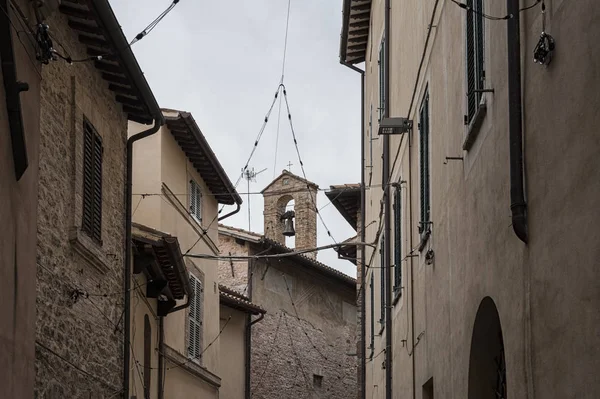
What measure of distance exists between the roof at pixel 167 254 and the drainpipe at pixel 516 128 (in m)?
11.5

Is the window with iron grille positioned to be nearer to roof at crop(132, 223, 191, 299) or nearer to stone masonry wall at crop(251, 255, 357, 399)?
roof at crop(132, 223, 191, 299)

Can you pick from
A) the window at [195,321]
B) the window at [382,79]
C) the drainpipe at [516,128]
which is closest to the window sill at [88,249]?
the window at [382,79]

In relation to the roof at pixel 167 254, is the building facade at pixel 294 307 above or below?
below

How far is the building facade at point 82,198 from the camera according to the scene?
13.6m

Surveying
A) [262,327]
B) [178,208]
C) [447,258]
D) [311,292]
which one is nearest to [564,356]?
[447,258]

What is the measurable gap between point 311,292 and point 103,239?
2302 cm

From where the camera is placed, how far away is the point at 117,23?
1495 cm

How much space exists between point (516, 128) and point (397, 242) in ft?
30.0

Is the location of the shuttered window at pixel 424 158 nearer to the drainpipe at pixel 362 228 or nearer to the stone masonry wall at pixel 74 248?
the stone masonry wall at pixel 74 248

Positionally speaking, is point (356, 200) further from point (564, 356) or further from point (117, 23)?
point (564, 356)

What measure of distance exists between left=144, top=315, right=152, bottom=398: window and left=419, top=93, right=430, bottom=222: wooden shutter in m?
7.80

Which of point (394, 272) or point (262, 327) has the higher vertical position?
point (394, 272)

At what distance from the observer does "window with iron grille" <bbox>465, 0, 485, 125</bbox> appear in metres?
9.31

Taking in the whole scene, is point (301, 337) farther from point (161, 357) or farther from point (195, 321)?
point (161, 357)
